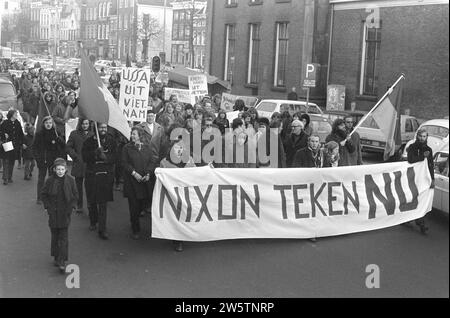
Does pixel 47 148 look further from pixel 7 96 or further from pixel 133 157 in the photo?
pixel 7 96

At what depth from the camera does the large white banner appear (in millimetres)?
→ 7176

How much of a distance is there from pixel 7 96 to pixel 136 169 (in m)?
13.5

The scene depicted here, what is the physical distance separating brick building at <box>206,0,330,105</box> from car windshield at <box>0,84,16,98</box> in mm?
16104

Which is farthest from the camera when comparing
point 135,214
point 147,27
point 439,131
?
point 147,27

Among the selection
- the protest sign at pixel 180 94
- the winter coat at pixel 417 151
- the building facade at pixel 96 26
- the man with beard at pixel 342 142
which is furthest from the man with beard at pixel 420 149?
the building facade at pixel 96 26

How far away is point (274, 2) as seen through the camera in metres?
33.2

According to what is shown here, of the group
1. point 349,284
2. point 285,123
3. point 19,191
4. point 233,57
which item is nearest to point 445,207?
point 349,284

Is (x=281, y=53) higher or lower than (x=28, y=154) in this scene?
higher

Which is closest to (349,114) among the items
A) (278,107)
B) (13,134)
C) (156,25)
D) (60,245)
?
(278,107)

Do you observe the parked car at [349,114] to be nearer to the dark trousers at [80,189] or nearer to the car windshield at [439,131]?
the dark trousers at [80,189]

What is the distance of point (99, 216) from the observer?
7953 millimetres

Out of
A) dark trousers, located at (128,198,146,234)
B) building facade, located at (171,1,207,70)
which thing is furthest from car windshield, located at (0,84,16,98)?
building facade, located at (171,1,207,70)

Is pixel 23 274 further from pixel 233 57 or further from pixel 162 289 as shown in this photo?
pixel 233 57
